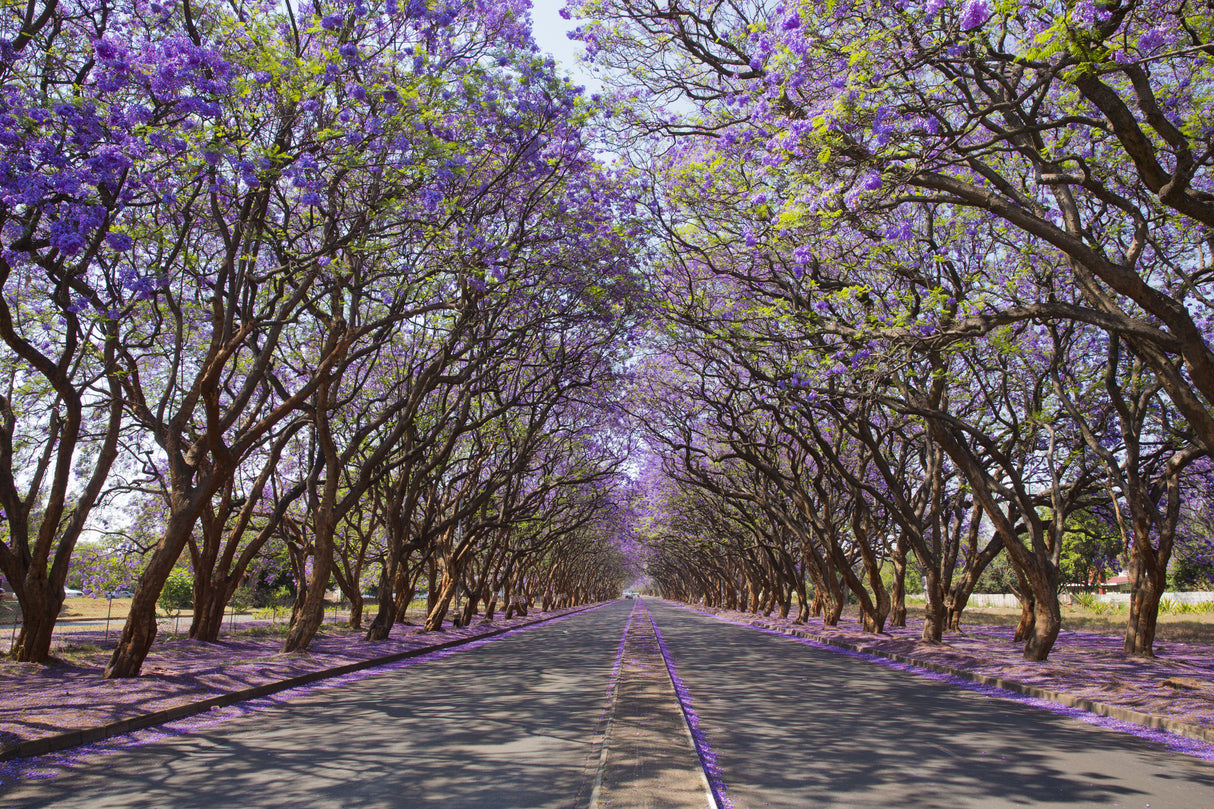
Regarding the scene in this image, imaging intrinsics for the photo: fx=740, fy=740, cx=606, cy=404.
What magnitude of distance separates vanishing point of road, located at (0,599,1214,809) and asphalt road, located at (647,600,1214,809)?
0.03 m

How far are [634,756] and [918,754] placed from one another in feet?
7.75

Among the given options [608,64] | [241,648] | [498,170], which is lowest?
[241,648]

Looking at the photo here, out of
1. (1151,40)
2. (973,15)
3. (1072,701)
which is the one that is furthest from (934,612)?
(973,15)

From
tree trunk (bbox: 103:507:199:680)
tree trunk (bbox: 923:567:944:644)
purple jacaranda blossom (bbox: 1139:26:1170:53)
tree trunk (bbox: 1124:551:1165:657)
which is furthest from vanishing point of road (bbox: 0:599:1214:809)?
purple jacaranda blossom (bbox: 1139:26:1170:53)

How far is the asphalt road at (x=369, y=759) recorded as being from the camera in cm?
467

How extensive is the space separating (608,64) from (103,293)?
9215 mm

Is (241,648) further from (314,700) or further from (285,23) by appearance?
(285,23)

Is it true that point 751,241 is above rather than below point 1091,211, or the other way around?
below

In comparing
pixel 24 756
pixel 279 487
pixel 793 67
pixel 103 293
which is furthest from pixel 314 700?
pixel 279 487

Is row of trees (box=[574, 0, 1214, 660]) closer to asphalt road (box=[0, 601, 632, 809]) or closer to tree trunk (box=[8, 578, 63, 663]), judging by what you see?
asphalt road (box=[0, 601, 632, 809])

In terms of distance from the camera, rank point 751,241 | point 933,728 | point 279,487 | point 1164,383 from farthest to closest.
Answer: point 279,487, point 751,241, point 1164,383, point 933,728

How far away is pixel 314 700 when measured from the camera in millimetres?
8922

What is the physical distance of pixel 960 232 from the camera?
1279 cm

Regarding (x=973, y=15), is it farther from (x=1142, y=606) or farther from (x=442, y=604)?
(x=442, y=604)
